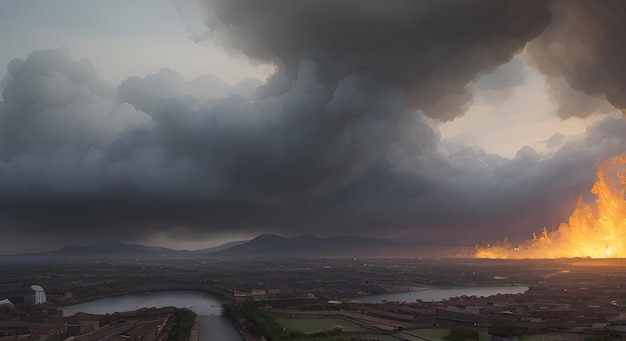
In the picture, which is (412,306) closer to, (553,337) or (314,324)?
(314,324)

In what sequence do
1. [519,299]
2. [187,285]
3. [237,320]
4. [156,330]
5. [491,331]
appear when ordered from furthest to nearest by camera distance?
[187,285] < [519,299] < [237,320] < [156,330] < [491,331]

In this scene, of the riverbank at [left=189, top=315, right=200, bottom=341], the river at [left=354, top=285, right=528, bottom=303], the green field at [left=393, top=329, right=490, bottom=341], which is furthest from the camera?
the river at [left=354, top=285, right=528, bottom=303]

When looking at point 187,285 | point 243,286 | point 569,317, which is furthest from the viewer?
point 187,285

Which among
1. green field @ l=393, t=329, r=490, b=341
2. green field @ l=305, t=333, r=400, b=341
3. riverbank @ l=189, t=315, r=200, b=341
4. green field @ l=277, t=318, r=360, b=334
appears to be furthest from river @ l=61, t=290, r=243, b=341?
green field @ l=393, t=329, r=490, b=341

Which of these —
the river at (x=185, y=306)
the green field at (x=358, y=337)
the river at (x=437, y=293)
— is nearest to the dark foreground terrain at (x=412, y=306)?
the green field at (x=358, y=337)

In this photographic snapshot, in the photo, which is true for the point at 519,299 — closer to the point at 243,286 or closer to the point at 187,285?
the point at 243,286

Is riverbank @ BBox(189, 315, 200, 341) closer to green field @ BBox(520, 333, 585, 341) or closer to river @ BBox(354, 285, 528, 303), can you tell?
green field @ BBox(520, 333, 585, 341)

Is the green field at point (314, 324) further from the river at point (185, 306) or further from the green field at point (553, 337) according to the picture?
the green field at point (553, 337)

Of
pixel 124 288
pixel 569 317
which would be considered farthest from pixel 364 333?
pixel 124 288
